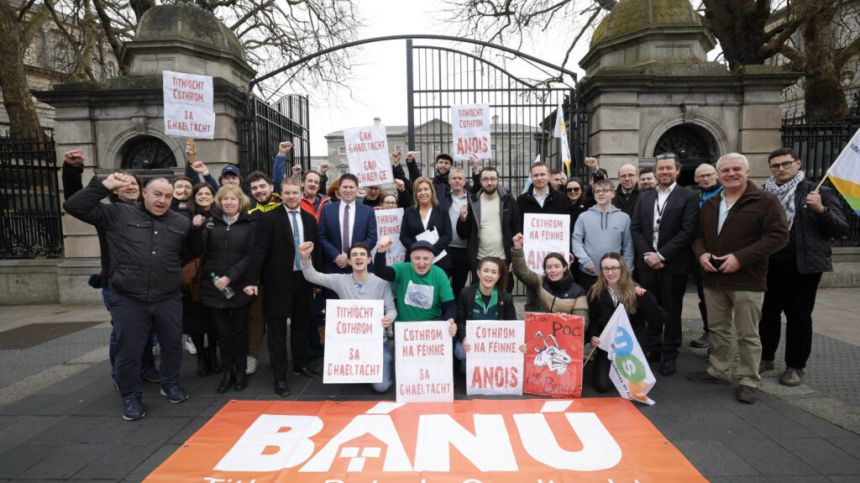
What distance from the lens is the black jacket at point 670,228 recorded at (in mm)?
4844

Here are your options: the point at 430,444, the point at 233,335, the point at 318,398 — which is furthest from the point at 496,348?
the point at 233,335

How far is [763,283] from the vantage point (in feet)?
14.1

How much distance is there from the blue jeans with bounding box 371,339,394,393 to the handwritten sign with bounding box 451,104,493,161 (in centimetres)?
346

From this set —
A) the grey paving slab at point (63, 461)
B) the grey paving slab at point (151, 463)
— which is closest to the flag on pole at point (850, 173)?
the grey paving slab at point (151, 463)

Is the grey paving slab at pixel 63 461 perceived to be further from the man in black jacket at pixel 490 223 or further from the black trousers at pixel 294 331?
the man in black jacket at pixel 490 223

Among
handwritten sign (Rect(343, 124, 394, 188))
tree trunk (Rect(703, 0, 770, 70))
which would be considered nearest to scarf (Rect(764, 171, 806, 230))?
handwritten sign (Rect(343, 124, 394, 188))

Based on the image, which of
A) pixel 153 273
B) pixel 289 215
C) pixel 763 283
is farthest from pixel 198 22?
pixel 763 283

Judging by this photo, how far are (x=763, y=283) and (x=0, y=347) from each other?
902 cm

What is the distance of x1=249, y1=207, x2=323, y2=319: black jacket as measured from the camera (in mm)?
4578

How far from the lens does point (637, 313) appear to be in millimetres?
4691

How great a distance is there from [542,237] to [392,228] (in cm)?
182

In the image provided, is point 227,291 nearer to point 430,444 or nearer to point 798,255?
point 430,444

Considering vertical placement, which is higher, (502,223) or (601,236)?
(502,223)

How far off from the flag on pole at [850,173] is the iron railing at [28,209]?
12.0 m
